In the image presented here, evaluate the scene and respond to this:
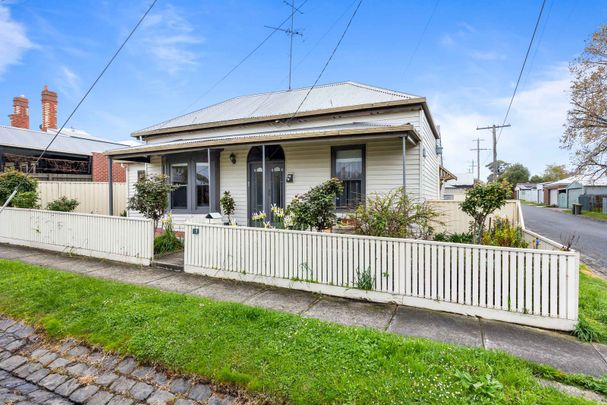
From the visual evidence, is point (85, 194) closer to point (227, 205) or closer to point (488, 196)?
point (227, 205)

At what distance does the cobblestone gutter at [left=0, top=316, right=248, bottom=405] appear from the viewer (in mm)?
2844

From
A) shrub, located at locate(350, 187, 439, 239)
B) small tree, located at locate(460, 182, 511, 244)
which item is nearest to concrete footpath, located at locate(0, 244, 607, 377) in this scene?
shrub, located at locate(350, 187, 439, 239)

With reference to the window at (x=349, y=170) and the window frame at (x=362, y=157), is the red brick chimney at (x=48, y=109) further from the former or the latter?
the window at (x=349, y=170)

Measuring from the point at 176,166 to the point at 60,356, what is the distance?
9.03 m

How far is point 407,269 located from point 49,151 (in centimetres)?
1972

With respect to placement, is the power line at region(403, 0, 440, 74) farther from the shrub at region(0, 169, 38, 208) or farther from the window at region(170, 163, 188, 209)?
the shrub at region(0, 169, 38, 208)

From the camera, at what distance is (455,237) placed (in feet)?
26.7

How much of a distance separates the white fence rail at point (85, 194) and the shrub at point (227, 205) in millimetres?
7704

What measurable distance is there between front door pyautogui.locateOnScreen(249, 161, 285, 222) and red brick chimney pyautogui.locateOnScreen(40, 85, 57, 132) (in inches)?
737

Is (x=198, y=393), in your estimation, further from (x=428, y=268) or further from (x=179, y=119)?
(x=179, y=119)

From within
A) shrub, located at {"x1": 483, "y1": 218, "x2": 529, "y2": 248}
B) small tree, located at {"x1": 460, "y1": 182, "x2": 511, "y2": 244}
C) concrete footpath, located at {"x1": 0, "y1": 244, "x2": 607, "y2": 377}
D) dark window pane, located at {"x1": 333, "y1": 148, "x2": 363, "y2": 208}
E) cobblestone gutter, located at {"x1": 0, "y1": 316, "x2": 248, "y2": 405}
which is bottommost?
cobblestone gutter, located at {"x1": 0, "y1": 316, "x2": 248, "y2": 405}

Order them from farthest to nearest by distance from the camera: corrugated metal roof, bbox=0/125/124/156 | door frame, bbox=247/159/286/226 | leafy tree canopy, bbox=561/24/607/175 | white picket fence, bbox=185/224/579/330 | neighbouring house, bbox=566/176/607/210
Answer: neighbouring house, bbox=566/176/607/210 → leafy tree canopy, bbox=561/24/607/175 → corrugated metal roof, bbox=0/125/124/156 → door frame, bbox=247/159/286/226 → white picket fence, bbox=185/224/579/330

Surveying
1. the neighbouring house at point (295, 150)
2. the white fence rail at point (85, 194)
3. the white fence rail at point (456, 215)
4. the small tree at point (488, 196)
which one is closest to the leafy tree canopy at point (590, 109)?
the neighbouring house at point (295, 150)

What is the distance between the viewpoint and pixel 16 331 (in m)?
4.08
